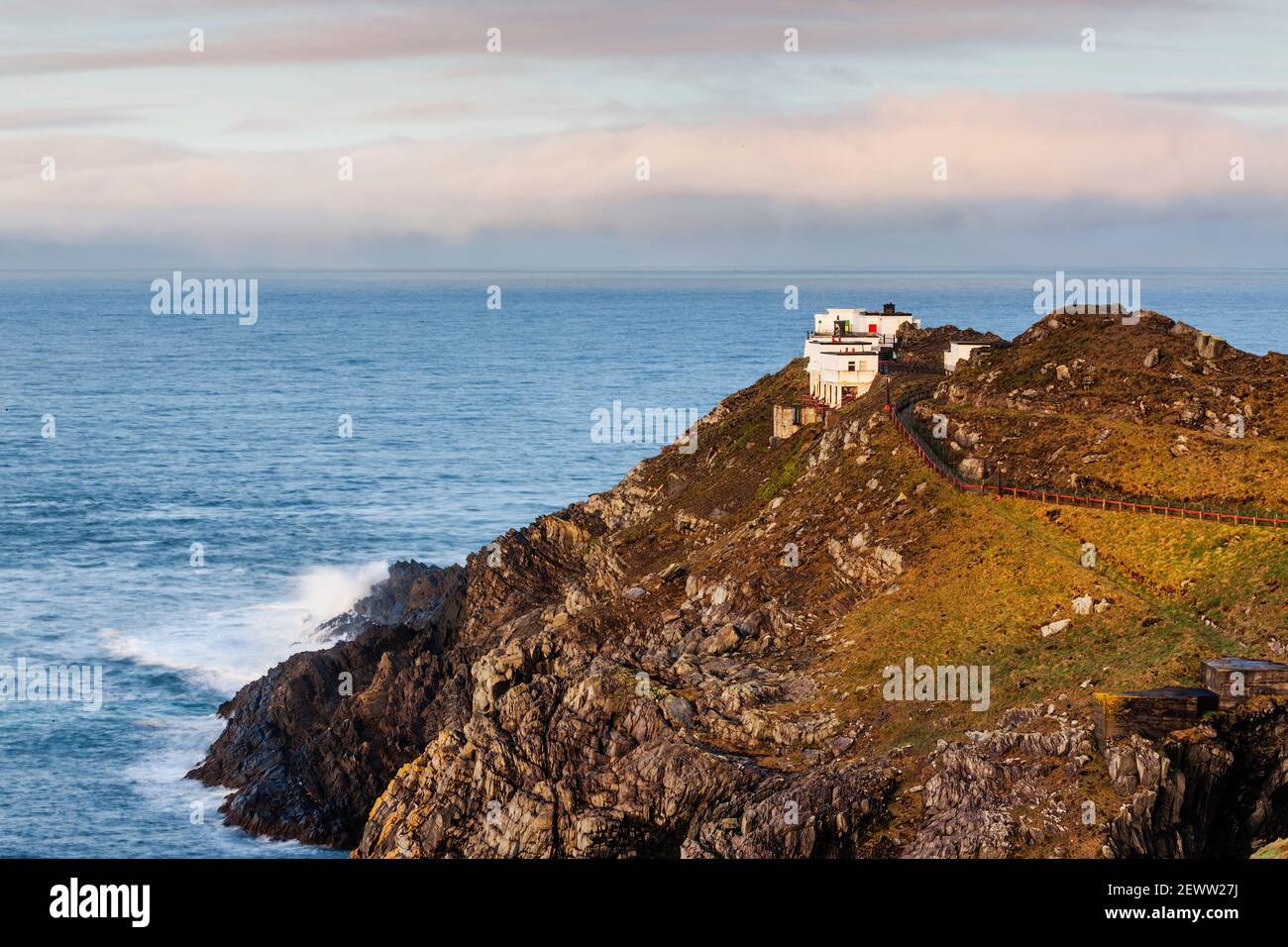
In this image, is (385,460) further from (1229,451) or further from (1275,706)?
(1275,706)

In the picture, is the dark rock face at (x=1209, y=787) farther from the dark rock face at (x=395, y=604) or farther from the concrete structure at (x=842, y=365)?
the dark rock face at (x=395, y=604)

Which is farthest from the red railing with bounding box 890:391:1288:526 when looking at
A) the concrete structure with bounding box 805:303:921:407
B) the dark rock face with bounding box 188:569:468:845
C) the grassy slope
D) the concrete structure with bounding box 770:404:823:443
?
the dark rock face with bounding box 188:569:468:845

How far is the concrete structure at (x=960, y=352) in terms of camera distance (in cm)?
8981

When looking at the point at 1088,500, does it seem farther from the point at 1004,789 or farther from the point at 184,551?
the point at 184,551

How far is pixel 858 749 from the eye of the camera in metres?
52.9

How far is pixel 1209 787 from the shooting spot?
48375 millimetres

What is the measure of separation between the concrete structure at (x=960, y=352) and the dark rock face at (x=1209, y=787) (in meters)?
42.3

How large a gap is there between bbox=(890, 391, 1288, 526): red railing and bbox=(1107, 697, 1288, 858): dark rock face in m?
14.4

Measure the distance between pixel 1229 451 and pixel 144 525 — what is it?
92248 mm

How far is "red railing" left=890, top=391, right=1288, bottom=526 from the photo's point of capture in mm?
62938
